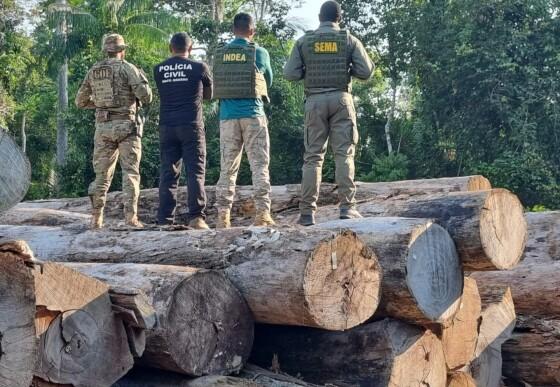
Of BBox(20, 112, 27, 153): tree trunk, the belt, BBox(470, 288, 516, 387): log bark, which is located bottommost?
BBox(470, 288, 516, 387): log bark

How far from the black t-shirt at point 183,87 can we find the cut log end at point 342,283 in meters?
3.08

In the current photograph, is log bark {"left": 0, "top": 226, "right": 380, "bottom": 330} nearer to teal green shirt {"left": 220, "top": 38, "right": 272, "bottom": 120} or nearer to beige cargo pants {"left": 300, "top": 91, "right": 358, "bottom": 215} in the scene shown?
beige cargo pants {"left": 300, "top": 91, "right": 358, "bottom": 215}

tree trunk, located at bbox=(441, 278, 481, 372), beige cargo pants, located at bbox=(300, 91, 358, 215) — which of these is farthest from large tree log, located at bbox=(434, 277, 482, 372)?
beige cargo pants, located at bbox=(300, 91, 358, 215)

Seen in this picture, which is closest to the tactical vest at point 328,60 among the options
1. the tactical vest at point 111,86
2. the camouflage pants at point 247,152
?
the camouflage pants at point 247,152

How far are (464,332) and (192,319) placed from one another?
7.88 feet

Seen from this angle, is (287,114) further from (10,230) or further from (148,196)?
(10,230)

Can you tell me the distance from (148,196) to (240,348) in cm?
485

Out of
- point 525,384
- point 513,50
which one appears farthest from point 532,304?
point 513,50

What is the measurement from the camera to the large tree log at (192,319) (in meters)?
4.97

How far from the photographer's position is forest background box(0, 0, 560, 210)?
20250 mm

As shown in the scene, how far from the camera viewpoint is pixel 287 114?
22.5 meters

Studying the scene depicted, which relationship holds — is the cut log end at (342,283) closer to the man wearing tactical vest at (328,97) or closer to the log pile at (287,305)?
the log pile at (287,305)

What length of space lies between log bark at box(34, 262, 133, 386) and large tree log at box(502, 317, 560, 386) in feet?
12.1

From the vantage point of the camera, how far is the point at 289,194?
29.7 ft
